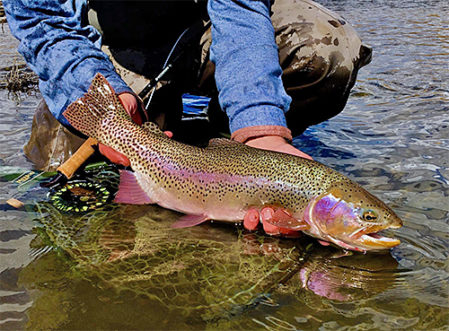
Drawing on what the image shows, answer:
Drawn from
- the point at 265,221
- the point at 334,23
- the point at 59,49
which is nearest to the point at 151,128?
the point at 59,49

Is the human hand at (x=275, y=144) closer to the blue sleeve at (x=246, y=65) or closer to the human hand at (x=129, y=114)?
the blue sleeve at (x=246, y=65)

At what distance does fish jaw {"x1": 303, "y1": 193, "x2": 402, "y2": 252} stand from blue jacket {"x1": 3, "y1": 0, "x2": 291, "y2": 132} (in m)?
0.78

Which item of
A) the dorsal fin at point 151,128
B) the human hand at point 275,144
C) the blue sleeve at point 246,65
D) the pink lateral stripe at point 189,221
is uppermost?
the blue sleeve at point 246,65

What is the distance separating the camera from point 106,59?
3.24 metres

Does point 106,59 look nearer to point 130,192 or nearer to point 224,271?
point 130,192

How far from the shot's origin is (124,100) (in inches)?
119

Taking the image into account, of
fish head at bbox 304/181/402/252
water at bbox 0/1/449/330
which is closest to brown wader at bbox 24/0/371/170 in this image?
water at bbox 0/1/449/330

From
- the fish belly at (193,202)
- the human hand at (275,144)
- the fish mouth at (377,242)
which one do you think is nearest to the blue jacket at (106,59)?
the human hand at (275,144)

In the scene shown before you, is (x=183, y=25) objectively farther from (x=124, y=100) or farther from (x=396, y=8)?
(x=396, y=8)

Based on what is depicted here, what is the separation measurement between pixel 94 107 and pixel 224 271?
1.42 meters

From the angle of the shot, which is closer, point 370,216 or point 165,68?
point 370,216

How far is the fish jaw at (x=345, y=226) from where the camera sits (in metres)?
2.23

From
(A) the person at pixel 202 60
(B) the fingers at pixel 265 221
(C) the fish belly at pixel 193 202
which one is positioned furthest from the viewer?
(A) the person at pixel 202 60

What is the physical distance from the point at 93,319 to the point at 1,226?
3.63ft
